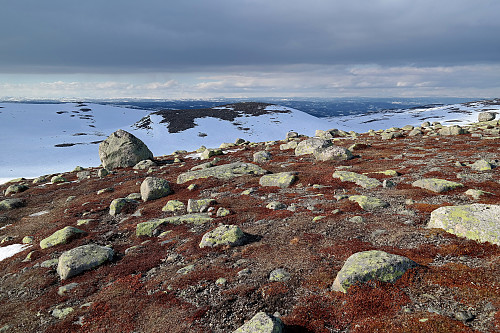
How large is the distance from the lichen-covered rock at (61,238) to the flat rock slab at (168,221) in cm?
537

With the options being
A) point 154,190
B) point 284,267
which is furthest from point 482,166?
point 154,190

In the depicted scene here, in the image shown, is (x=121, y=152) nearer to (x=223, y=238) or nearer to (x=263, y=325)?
(x=223, y=238)

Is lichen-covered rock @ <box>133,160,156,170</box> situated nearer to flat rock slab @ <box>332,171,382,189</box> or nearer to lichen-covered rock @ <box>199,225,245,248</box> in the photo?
flat rock slab @ <box>332,171,382,189</box>

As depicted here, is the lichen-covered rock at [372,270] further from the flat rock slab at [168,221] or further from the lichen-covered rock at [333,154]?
the lichen-covered rock at [333,154]

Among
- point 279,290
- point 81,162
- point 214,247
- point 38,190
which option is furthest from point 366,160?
point 81,162

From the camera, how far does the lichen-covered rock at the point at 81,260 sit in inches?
623

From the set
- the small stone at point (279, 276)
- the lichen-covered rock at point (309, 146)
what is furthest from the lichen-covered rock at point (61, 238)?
the lichen-covered rock at point (309, 146)

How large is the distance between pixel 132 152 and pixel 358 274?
1959 inches

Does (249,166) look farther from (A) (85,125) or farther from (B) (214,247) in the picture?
(A) (85,125)

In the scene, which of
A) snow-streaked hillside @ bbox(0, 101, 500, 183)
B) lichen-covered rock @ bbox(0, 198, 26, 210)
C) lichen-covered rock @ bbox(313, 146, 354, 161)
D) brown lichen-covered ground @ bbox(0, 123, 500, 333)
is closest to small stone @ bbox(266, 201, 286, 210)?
brown lichen-covered ground @ bbox(0, 123, 500, 333)

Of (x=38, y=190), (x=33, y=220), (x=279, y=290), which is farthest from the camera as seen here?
(x=38, y=190)

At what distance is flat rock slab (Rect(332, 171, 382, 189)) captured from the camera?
24.2 metres

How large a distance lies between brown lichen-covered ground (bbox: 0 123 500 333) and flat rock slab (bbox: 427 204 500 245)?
424 mm

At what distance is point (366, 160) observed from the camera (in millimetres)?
35031
